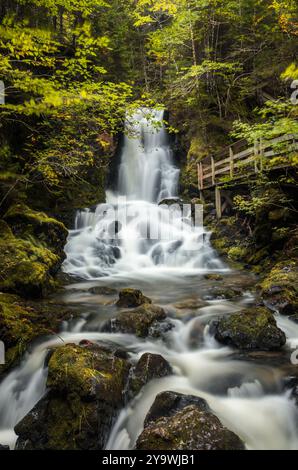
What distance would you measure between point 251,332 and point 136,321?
184cm

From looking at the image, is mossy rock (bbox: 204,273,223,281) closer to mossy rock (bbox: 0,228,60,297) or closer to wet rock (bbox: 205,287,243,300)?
wet rock (bbox: 205,287,243,300)

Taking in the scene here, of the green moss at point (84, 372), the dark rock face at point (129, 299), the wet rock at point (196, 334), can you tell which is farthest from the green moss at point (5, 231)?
the wet rock at point (196, 334)

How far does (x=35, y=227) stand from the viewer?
8.97 meters

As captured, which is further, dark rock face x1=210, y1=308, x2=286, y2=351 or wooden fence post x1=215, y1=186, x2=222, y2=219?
wooden fence post x1=215, y1=186, x2=222, y2=219

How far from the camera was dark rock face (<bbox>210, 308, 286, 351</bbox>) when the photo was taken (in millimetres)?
4898

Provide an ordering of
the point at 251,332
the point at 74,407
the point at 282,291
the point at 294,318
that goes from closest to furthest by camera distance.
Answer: the point at 74,407 → the point at 251,332 → the point at 294,318 → the point at 282,291

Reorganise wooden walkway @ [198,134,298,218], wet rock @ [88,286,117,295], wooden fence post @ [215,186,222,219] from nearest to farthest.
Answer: wet rock @ [88,286,117,295] < wooden walkway @ [198,134,298,218] < wooden fence post @ [215,186,222,219]

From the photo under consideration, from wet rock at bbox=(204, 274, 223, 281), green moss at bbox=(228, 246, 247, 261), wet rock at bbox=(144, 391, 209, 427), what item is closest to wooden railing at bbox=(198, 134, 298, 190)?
green moss at bbox=(228, 246, 247, 261)

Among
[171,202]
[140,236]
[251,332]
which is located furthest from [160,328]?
[171,202]

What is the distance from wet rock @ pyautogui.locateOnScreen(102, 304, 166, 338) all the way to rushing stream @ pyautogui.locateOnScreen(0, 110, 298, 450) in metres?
0.12

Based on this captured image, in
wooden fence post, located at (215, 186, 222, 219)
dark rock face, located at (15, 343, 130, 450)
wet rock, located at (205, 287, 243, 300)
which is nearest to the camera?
dark rock face, located at (15, 343, 130, 450)

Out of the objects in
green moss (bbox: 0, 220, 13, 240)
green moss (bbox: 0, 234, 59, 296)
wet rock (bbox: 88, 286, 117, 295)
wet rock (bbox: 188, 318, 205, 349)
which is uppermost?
green moss (bbox: 0, 220, 13, 240)

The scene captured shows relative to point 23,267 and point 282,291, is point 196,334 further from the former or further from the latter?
point 23,267

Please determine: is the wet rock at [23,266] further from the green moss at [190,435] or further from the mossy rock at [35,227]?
the green moss at [190,435]
